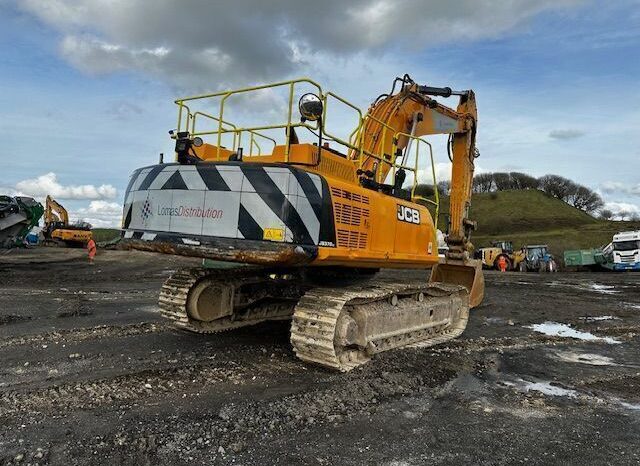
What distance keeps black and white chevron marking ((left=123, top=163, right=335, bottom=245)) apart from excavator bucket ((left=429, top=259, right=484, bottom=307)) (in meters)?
4.84

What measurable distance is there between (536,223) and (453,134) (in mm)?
58666

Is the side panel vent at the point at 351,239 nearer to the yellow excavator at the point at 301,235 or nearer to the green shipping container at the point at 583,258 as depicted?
the yellow excavator at the point at 301,235

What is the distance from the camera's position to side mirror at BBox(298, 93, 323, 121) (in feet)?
16.5

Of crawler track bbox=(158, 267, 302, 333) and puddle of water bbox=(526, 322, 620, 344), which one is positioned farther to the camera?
puddle of water bbox=(526, 322, 620, 344)

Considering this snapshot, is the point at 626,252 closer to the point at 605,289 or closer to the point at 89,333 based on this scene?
the point at 605,289

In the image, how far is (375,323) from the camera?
19.1ft

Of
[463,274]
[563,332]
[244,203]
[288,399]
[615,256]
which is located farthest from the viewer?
[615,256]

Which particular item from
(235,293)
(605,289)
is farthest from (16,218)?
(605,289)

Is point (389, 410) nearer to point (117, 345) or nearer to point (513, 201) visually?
point (117, 345)

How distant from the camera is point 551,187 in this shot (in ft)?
280

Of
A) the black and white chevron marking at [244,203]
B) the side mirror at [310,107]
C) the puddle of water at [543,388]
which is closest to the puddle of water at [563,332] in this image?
the puddle of water at [543,388]

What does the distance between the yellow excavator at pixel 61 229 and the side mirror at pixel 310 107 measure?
33.8 meters

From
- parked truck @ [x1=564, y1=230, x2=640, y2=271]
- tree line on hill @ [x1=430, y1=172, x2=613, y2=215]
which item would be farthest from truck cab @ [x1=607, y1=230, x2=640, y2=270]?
tree line on hill @ [x1=430, y1=172, x2=613, y2=215]

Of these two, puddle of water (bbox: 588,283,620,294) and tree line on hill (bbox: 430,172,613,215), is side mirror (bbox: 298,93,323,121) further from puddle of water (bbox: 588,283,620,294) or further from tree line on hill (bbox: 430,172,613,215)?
tree line on hill (bbox: 430,172,613,215)
